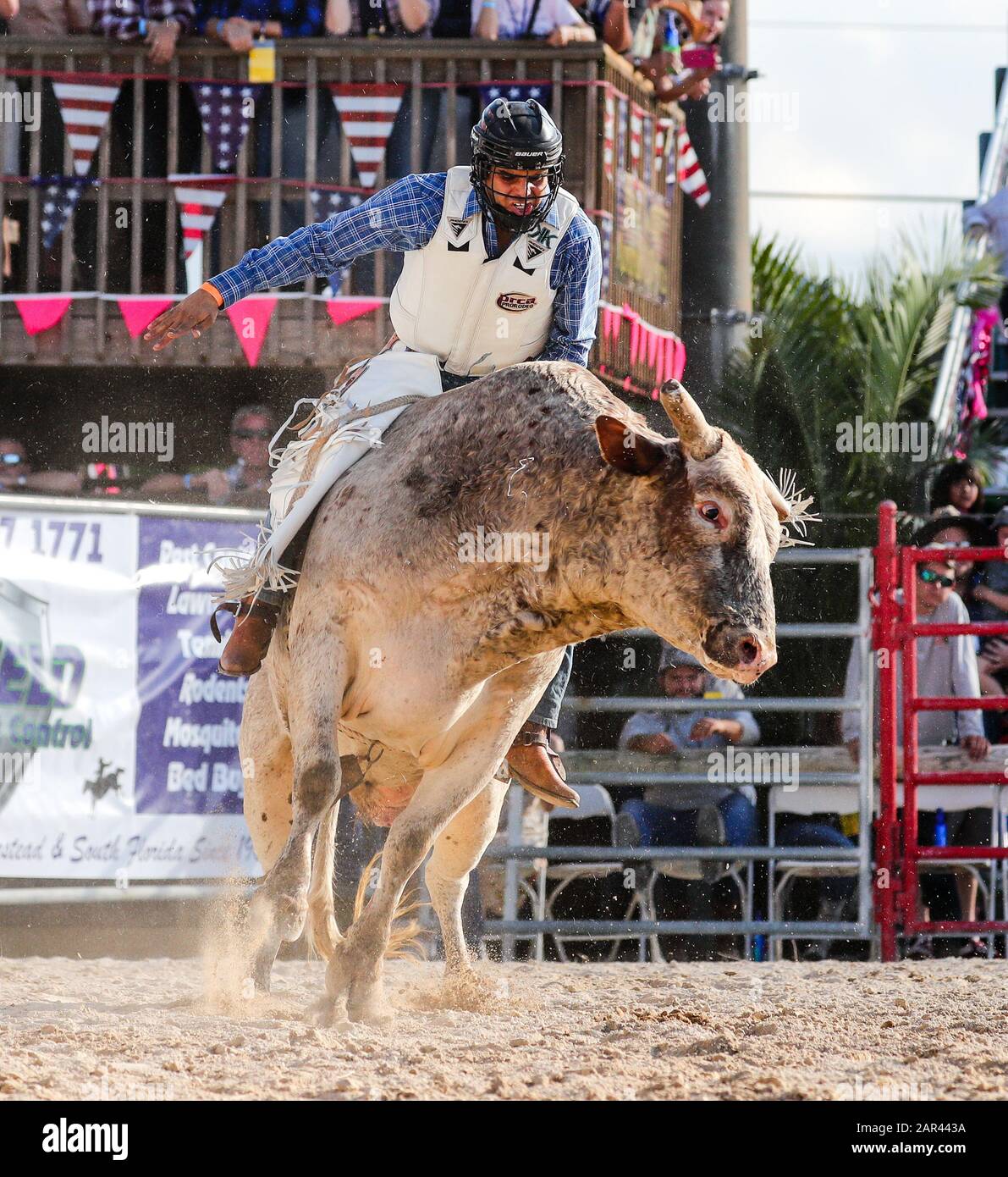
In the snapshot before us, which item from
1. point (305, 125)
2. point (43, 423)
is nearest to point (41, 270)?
point (43, 423)

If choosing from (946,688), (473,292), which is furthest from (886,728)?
(473,292)

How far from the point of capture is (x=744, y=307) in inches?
511

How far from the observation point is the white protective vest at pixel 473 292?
5.54m

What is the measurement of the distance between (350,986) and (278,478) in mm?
1693

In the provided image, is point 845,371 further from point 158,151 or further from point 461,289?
point 461,289

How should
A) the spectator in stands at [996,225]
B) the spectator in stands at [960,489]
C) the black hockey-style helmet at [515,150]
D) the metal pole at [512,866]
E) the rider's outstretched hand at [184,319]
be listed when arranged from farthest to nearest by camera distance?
1. the spectator in stands at [996,225]
2. the spectator in stands at [960,489]
3. the metal pole at [512,866]
4. the rider's outstretched hand at [184,319]
5. the black hockey-style helmet at [515,150]

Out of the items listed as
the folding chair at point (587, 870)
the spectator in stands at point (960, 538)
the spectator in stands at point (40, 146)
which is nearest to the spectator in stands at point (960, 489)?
the spectator in stands at point (960, 538)

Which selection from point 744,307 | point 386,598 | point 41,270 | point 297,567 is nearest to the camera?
point 386,598

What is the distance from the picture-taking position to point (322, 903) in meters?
5.90

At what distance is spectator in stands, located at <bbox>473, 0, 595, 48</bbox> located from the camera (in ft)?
37.6

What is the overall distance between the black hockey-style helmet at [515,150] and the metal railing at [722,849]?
318 cm

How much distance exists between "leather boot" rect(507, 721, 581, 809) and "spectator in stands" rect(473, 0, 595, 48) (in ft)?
22.5

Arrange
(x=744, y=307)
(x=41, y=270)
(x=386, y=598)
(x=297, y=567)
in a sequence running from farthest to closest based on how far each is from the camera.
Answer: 1. (x=744, y=307)
2. (x=41, y=270)
3. (x=297, y=567)
4. (x=386, y=598)

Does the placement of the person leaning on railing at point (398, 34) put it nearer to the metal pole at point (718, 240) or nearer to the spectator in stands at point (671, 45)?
the spectator in stands at point (671, 45)
